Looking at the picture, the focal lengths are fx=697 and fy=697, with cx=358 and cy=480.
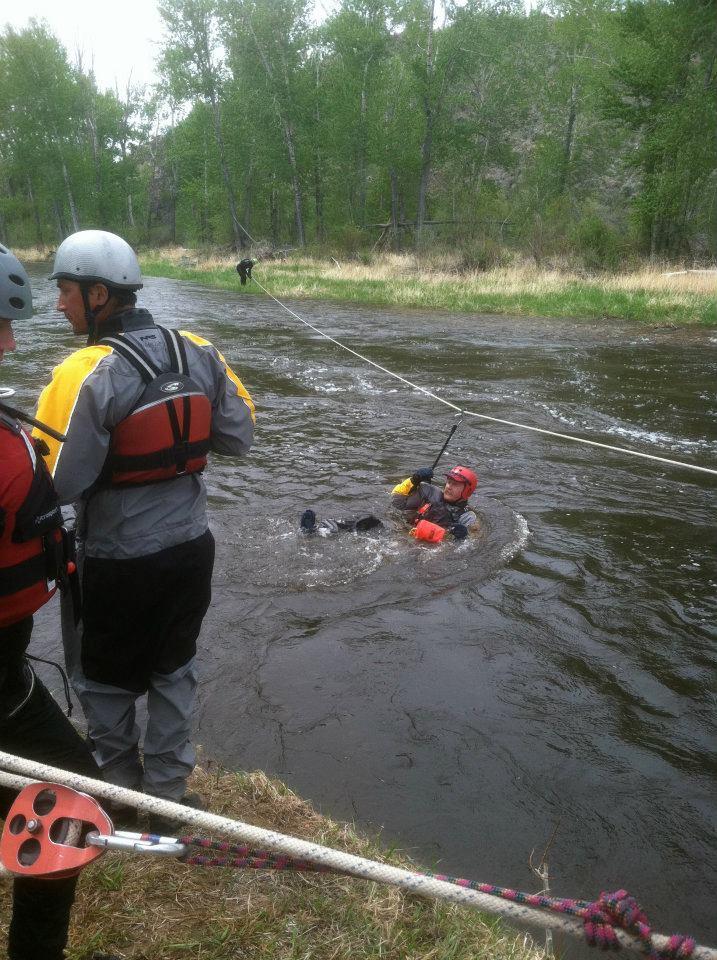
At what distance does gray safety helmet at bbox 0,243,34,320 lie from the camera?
205 centimetres

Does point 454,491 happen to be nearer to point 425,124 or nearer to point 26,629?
point 26,629

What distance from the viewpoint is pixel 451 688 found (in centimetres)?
420

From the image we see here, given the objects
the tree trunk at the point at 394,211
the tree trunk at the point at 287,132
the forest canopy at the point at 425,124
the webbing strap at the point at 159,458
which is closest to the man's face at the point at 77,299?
the webbing strap at the point at 159,458

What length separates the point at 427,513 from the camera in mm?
6438

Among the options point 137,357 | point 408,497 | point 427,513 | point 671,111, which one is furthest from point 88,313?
point 671,111

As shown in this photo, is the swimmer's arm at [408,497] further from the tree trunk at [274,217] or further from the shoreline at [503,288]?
the tree trunk at [274,217]

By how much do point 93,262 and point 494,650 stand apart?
339 cm

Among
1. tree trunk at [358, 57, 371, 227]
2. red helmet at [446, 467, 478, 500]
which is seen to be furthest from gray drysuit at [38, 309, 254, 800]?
tree trunk at [358, 57, 371, 227]

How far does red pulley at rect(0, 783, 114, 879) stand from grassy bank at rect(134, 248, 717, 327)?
61.8 ft

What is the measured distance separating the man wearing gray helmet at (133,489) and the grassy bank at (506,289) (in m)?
17.7

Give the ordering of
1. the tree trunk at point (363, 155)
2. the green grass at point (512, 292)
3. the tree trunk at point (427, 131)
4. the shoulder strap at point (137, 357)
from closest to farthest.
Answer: the shoulder strap at point (137, 357)
the green grass at point (512, 292)
the tree trunk at point (427, 131)
the tree trunk at point (363, 155)

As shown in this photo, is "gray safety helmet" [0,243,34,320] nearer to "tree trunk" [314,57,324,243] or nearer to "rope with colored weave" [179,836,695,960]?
"rope with colored weave" [179,836,695,960]

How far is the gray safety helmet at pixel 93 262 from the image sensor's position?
8.23 feet

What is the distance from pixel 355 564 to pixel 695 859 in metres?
3.28
